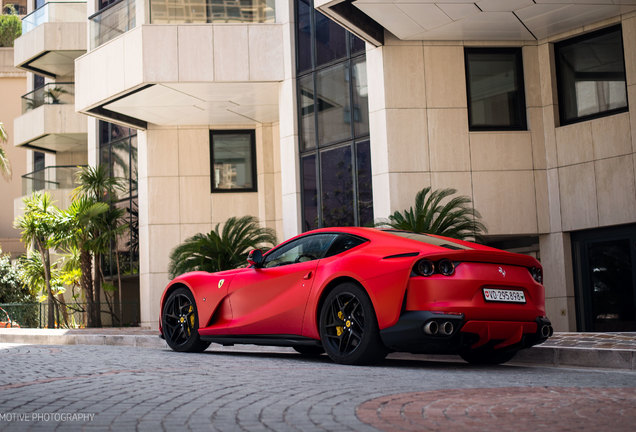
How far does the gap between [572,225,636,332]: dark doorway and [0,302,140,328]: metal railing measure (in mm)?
12709

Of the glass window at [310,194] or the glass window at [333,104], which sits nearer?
the glass window at [333,104]

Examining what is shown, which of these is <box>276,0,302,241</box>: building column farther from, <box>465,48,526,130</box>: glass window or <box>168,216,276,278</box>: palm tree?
<box>465,48,526,130</box>: glass window

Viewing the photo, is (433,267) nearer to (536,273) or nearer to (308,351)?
(536,273)

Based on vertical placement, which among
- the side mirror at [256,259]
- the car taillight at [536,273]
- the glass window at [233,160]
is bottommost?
the car taillight at [536,273]

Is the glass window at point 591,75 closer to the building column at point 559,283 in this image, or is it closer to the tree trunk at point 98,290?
the building column at point 559,283

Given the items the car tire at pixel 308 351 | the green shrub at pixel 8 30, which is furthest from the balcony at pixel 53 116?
the car tire at pixel 308 351

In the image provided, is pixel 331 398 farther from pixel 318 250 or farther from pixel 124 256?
pixel 124 256

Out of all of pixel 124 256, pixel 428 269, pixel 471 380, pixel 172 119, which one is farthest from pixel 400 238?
pixel 124 256

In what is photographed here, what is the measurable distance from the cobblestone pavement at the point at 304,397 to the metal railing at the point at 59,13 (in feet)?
76.4

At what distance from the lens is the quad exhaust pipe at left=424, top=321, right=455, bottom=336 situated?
22.7 ft

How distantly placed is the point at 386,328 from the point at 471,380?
971 millimetres

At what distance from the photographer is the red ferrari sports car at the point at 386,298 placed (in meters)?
7.05

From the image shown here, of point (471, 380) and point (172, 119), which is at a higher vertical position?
point (172, 119)

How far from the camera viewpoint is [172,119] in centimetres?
Answer: 2047
